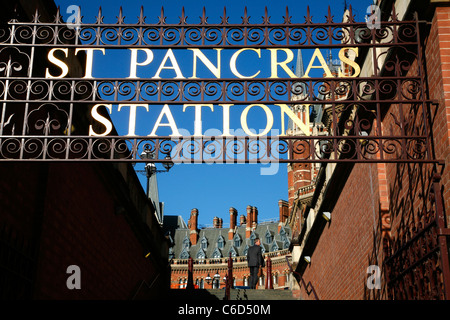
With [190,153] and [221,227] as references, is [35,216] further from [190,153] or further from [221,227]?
[221,227]

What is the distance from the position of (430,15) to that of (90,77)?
138 inches

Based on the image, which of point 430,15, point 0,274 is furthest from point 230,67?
point 0,274

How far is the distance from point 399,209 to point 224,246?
76289mm

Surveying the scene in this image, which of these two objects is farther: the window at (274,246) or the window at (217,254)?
the window at (217,254)

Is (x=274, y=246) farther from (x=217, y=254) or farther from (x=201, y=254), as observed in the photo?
(x=201, y=254)

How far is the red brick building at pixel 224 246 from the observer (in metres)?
77.3

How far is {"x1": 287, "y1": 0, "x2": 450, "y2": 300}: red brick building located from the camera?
572 centimetres

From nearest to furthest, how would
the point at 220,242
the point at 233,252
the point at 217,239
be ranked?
the point at 233,252, the point at 220,242, the point at 217,239

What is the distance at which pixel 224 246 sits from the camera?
83.4m

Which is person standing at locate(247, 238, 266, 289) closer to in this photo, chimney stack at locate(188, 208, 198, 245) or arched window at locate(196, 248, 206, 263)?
arched window at locate(196, 248, 206, 263)

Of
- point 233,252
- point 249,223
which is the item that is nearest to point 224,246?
point 233,252

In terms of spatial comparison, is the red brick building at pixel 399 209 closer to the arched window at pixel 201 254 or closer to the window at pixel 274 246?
the window at pixel 274 246

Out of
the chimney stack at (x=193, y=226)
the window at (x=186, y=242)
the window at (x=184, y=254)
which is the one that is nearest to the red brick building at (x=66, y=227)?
the window at (x=184, y=254)

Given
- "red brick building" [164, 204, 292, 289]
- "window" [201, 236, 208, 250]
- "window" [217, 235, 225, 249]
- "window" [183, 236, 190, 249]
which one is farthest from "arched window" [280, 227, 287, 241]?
"window" [183, 236, 190, 249]
